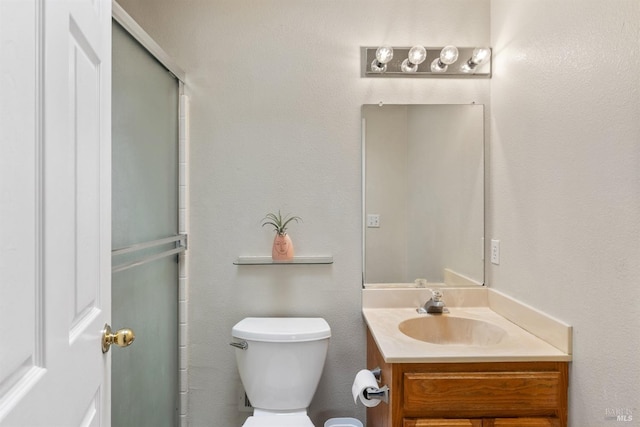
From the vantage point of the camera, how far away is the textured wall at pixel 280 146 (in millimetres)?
1943

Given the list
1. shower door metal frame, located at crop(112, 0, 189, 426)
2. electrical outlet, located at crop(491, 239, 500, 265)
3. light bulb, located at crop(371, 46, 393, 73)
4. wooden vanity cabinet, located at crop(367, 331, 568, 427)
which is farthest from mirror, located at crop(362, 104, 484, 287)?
shower door metal frame, located at crop(112, 0, 189, 426)

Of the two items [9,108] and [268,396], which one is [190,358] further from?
[9,108]

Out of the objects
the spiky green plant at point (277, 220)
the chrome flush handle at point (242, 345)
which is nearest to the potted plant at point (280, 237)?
the spiky green plant at point (277, 220)

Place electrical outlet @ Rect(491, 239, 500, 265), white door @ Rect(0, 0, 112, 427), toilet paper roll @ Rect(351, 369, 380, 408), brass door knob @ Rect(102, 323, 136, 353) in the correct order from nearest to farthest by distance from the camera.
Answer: white door @ Rect(0, 0, 112, 427)
brass door knob @ Rect(102, 323, 136, 353)
toilet paper roll @ Rect(351, 369, 380, 408)
electrical outlet @ Rect(491, 239, 500, 265)

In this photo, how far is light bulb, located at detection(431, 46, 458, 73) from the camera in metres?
1.89

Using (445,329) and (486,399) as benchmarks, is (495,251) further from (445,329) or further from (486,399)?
(486,399)

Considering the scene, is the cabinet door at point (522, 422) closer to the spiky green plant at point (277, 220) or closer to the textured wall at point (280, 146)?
the textured wall at point (280, 146)

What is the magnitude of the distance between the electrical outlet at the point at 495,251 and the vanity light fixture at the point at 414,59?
89 cm

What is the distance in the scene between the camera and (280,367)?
1.71 m

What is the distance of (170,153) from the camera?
1810 mm

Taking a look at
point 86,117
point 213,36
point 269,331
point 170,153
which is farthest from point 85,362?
point 213,36

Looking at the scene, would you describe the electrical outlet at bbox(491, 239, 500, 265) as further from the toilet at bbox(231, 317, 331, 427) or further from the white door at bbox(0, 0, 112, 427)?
the white door at bbox(0, 0, 112, 427)

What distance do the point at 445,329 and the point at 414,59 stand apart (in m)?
1.23

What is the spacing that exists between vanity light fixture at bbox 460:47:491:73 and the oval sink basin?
1.16 metres
